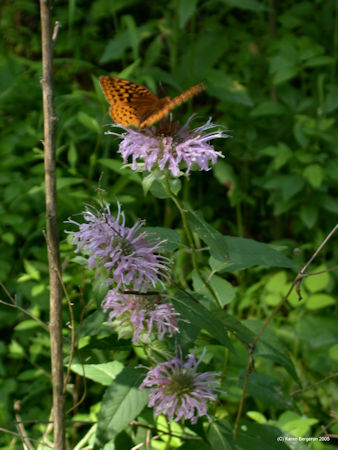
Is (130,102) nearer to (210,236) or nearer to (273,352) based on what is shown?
(210,236)

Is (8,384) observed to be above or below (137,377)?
below

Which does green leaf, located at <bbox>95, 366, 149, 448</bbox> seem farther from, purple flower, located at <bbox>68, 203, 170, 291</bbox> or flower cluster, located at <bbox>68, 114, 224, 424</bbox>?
purple flower, located at <bbox>68, 203, 170, 291</bbox>

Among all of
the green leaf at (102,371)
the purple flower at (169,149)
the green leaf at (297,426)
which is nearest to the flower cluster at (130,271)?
the purple flower at (169,149)

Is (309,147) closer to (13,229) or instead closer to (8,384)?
(13,229)

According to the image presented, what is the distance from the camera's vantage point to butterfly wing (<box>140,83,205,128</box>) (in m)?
0.69

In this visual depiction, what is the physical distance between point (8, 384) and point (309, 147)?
4.34ft

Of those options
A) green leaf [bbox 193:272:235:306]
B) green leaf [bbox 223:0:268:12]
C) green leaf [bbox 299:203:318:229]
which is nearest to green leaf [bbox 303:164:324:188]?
green leaf [bbox 299:203:318:229]

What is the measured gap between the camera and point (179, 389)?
30.5 inches

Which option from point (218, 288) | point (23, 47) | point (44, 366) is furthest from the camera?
point (23, 47)

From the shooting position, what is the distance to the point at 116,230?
750mm

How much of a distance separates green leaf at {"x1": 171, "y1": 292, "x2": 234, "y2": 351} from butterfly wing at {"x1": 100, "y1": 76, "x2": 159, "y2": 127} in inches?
10.9

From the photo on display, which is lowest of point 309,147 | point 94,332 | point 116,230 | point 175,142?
point 309,147

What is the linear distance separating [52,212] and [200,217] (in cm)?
21

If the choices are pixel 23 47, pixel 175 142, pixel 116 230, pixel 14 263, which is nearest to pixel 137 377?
pixel 116 230
